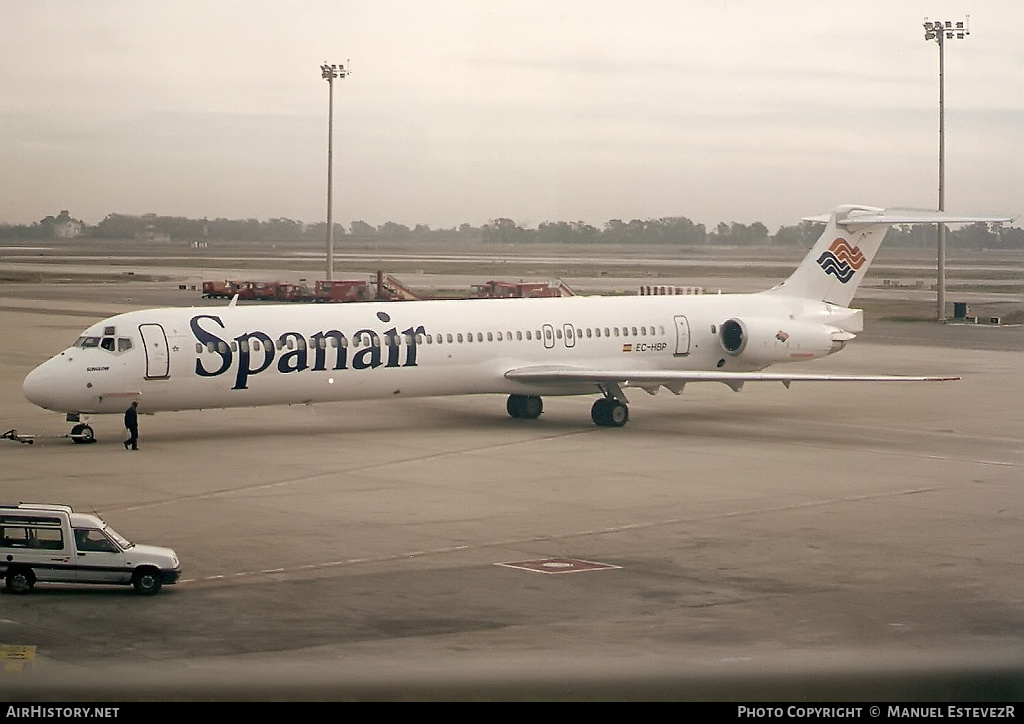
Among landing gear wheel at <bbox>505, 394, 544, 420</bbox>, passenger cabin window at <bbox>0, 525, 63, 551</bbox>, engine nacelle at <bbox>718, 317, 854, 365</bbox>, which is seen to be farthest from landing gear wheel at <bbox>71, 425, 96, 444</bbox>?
engine nacelle at <bbox>718, 317, 854, 365</bbox>

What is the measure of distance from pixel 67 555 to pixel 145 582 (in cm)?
71

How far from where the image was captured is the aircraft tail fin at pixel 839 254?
30.5 metres

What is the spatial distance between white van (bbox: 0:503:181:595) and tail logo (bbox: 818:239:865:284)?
21084mm

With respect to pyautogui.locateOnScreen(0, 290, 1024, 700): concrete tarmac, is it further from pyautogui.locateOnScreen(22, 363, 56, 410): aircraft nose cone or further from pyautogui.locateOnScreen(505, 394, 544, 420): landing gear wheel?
pyautogui.locateOnScreen(22, 363, 56, 410): aircraft nose cone

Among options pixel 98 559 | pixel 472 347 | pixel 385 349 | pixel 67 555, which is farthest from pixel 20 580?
pixel 472 347

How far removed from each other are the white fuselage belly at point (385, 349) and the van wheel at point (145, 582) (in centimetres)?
1094

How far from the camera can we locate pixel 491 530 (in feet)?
52.5

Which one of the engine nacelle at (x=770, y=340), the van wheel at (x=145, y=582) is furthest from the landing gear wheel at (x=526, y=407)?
the van wheel at (x=145, y=582)

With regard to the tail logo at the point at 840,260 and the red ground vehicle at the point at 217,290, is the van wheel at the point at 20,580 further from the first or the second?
the red ground vehicle at the point at 217,290

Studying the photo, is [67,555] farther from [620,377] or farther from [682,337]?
[682,337]

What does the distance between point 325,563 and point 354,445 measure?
32.1 feet

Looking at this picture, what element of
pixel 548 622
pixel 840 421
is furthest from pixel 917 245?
pixel 548 622
